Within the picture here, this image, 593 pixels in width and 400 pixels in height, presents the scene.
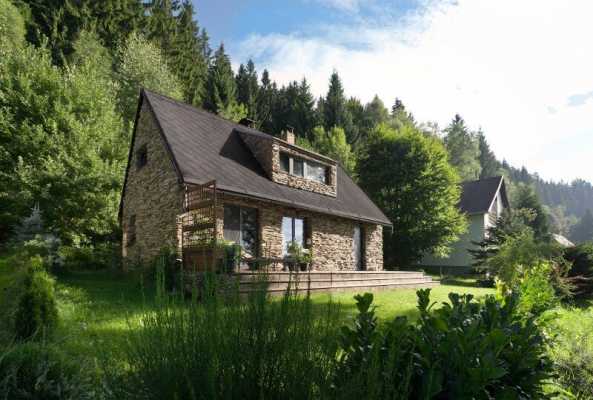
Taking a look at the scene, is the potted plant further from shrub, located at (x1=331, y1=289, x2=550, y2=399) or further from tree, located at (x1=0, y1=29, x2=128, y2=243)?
shrub, located at (x1=331, y1=289, x2=550, y2=399)

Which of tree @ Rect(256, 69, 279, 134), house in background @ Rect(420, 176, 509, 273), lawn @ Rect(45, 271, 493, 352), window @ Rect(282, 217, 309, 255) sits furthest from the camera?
tree @ Rect(256, 69, 279, 134)

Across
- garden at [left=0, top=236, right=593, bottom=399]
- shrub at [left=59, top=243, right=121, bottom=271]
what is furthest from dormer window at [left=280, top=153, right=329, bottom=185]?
garden at [left=0, top=236, right=593, bottom=399]

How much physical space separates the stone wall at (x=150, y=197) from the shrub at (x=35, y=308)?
5.93 m

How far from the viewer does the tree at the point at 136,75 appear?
90.3 ft

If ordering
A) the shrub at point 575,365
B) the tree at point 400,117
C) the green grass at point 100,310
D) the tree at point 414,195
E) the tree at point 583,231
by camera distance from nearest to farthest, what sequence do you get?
the shrub at point 575,365, the green grass at point 100,310, the tree at point 414,195, the tree at point 400,117, the tree at point 583,231

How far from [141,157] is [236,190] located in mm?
5436

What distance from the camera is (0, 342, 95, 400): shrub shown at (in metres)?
2.92

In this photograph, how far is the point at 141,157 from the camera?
1468cm

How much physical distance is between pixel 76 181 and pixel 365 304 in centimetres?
1685

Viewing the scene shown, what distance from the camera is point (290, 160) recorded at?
1541 cm

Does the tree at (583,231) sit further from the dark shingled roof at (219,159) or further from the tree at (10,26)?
the tree at (10,26)

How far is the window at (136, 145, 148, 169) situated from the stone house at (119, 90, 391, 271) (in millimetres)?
40

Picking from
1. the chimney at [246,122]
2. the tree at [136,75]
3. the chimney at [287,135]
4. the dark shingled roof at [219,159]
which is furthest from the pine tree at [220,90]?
the dark shingled roof at [219,159]

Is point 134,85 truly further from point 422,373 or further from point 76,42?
point 422,373
